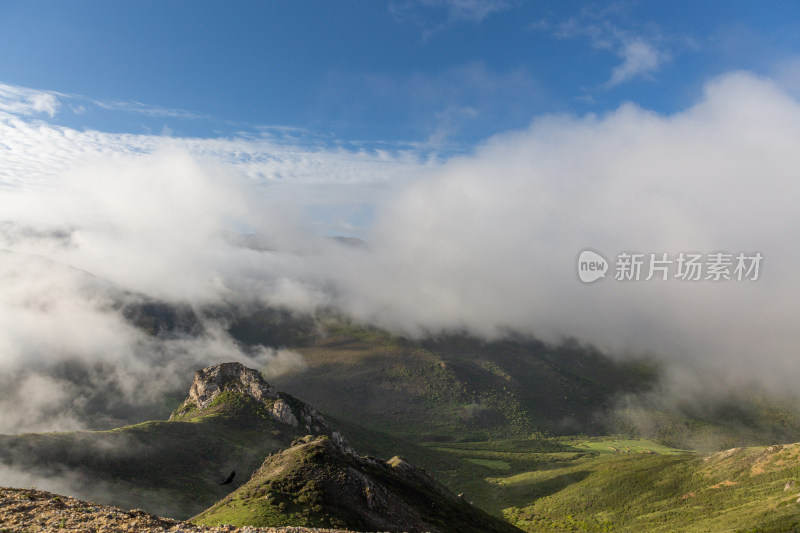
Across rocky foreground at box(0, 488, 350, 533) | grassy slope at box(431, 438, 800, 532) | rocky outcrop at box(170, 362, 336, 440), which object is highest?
rocky foreground at box(0, 488, 350, 533)

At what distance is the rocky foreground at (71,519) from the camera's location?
35438mm

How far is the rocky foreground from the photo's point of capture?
3544cm

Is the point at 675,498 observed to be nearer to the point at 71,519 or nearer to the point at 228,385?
the point at 228,385

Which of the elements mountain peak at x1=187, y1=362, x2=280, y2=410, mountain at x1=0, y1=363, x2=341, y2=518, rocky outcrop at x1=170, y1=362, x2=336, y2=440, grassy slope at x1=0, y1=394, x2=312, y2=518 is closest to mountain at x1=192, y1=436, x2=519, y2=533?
grassy slope at x1=0, y1=394, x2=312, y2=518

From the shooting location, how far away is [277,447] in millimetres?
148625

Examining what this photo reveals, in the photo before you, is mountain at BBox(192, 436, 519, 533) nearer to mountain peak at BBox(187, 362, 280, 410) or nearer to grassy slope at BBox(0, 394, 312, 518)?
grassy slope at BBox(0, 394, 312, 518)

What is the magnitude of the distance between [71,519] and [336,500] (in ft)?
125

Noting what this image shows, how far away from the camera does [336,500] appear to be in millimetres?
66750

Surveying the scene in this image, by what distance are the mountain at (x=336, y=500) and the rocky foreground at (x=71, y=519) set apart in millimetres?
18434

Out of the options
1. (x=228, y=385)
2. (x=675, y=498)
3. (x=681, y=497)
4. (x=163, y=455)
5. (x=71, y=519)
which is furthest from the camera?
(x=228, y=385)

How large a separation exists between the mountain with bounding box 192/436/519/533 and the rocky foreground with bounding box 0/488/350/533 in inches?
726

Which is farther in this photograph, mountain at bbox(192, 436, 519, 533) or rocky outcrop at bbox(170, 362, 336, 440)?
rocky outcrop at bbox(170, 362, 336, 440)

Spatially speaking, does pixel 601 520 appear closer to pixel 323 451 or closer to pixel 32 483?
pixel 323 451

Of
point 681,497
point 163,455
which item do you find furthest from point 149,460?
point 681,497
